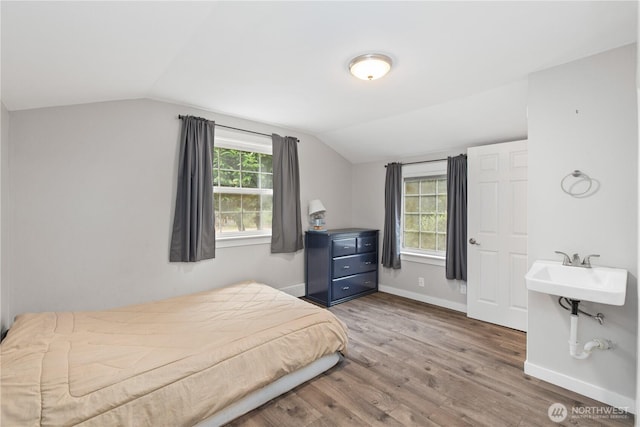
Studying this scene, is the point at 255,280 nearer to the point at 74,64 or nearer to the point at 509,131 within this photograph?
the point at 74,64

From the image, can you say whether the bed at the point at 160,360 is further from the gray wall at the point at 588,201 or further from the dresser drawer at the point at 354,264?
the gray wall at the point at 588,201

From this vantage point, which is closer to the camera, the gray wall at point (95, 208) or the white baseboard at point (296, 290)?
the gray wall at point (95, 208)

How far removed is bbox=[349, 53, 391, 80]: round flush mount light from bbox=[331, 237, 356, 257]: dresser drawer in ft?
6.81

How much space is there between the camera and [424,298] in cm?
389

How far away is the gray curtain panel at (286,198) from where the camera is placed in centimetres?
367

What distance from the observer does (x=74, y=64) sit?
1714mm

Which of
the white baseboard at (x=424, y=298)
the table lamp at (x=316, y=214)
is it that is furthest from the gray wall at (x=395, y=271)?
the table lamp at (x=316, y=214)

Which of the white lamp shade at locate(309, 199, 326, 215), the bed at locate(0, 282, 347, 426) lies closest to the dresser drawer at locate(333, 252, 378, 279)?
the white lamp shade at locate(309, 199, 326, 215)

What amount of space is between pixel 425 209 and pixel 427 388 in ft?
8.06

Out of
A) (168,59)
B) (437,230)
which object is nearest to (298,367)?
(168,59)

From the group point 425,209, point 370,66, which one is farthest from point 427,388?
point 425,209

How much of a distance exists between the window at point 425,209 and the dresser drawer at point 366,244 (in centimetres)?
44

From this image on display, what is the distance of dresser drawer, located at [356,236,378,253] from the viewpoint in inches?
159

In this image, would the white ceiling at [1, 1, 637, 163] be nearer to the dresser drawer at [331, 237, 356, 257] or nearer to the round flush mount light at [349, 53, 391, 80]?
the round flush mount light at [349, 53, 391, 80]
